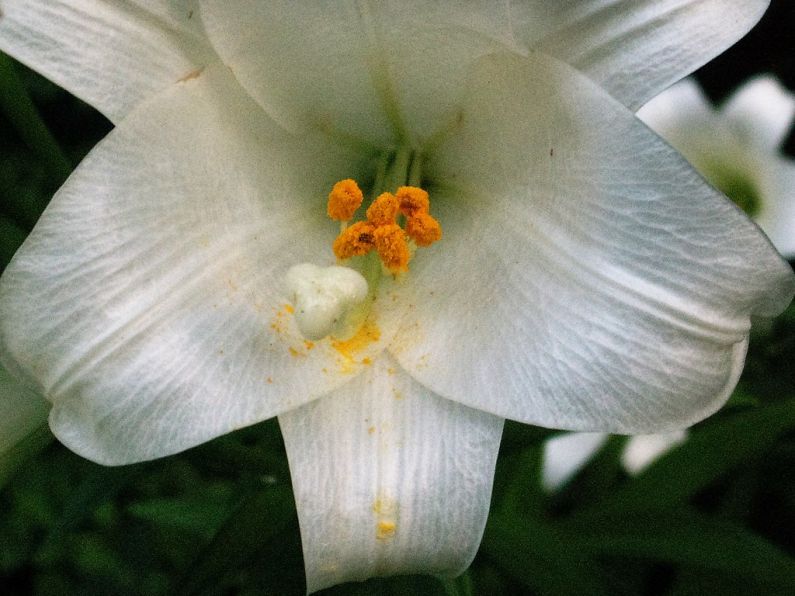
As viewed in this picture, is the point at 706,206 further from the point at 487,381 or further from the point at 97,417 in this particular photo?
the point at 97,417

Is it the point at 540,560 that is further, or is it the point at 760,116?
the point at 760,116

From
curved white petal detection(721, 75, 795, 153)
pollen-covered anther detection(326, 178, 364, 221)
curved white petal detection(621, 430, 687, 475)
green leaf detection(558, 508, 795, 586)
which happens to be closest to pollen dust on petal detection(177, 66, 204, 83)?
pollen-covered anther detection(326, 178, 364, 221)

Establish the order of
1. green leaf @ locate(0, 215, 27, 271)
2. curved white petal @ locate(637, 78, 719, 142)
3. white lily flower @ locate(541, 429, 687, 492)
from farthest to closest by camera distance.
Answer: white lily flower @ locate(541, 429, 687, 492)
curved white petal @ locate(637, 78, 719, 142)
green leaf @ locate(0, 215, 27, 271)

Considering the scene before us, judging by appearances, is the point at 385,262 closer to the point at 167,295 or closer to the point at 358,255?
the point at 358,255

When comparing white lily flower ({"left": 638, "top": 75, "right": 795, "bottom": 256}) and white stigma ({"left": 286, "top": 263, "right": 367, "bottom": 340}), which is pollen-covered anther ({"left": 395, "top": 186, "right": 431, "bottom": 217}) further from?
white lily flower ({"left": 638, "top": 75, "right": 795, "bottom": 256})

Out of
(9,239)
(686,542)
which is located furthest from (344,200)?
(686,542)
